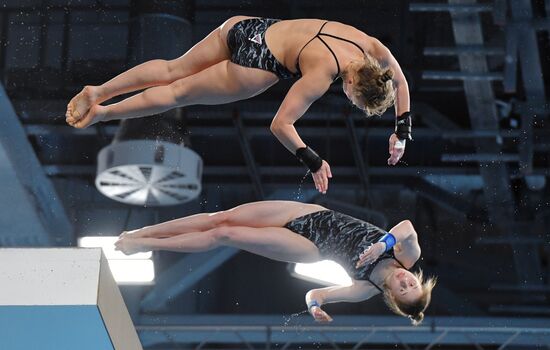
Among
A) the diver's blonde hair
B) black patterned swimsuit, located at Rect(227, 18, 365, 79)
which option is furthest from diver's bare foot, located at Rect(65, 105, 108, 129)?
the diver's blonde hair

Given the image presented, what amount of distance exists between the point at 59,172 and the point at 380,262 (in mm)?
4336

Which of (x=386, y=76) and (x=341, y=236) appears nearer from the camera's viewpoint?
(x=386, y=76)

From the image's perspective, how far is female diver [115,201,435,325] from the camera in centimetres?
569

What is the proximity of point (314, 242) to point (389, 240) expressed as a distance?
0.47 m

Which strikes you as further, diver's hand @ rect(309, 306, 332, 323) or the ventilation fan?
the ventilation fan

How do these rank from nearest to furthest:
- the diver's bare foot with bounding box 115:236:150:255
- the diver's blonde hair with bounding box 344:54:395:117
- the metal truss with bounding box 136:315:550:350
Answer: the diver's blonde hair with bounding box 344:54:395:117 < the diver's bare foot with bounding box 115:236:150:255 < the metal truss with bounding box 136:315:550:350

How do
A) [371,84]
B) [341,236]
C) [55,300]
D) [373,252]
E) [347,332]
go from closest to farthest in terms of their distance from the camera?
[55,300] < [371,84] < [373,252] < [341,236] < [347,332]

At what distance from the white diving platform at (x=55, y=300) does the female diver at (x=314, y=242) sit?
35.4 inches

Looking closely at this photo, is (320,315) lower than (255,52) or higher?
lower

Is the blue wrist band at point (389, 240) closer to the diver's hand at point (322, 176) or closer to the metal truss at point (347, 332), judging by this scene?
the diver's hand at point (322, 176)

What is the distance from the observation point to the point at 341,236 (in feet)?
19.0

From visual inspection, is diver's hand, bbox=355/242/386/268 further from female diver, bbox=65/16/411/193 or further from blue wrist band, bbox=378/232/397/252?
female diver, bbox=65/16/411/193

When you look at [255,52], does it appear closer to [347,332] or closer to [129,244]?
[129,244]

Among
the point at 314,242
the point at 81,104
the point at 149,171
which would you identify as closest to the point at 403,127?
the point at 314,242
